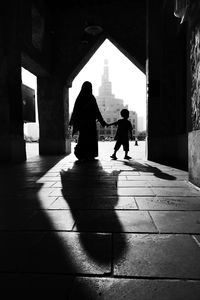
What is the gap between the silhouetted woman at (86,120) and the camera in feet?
25.9

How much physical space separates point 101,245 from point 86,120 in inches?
252

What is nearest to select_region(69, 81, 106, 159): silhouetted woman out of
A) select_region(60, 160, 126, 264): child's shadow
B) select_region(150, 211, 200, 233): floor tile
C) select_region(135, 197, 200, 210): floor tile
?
select_region(60, 160, 126, 264): child's shadow

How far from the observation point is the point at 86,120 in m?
8.00

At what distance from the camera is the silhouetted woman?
7902mm

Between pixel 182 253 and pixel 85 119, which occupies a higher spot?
pixel 85 119

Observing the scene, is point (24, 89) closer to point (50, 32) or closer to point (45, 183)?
point (50, 32)

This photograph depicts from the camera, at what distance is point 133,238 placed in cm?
190

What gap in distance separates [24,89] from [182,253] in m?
8.26

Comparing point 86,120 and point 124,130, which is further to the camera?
point 124,130

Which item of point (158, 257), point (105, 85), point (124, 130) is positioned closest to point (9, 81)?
point (124, 130)

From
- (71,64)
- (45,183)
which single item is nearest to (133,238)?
(45,183)

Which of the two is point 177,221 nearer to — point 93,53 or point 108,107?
point 93,53

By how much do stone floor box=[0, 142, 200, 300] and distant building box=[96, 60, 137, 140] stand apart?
242ft

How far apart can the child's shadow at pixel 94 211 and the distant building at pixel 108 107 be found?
72.7m
